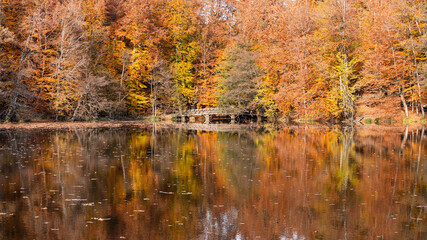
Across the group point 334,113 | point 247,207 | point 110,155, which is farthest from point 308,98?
point 247,207

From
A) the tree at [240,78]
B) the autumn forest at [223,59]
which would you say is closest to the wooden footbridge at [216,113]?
the tree at [240,78]

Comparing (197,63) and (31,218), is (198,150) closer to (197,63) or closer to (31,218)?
(31,218)

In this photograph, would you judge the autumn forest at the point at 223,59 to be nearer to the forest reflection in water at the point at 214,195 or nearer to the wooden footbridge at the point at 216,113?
the wooden footbridge at the point at 216,113

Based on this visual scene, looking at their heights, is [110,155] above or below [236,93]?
below

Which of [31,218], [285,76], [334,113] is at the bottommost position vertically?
[31,218]

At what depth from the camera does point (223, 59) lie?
47.2 metres

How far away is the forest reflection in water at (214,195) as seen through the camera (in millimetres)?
6582

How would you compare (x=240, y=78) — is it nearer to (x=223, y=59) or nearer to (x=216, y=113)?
(x=216, y=113)

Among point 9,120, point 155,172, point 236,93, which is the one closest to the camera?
point 155,172

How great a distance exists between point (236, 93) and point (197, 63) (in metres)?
11.7

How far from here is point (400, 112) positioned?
3712 cm

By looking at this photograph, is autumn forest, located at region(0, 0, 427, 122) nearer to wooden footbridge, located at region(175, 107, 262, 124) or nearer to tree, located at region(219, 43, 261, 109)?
tree, located at region(219, 43, 261, 109)

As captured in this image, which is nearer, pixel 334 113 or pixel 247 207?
pixel 247 207

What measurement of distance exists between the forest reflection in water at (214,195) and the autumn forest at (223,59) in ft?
70.8
